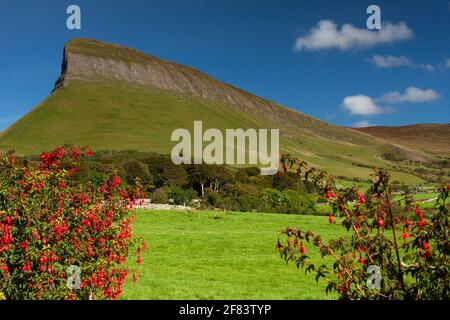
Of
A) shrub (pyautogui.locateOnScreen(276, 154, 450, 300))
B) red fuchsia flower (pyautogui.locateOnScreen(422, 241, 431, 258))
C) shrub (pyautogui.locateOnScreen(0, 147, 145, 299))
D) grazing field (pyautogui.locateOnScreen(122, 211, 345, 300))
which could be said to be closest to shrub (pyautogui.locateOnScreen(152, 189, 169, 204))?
grazing field (pyautogui.locateOnScreen(122, 211, 345, 300))

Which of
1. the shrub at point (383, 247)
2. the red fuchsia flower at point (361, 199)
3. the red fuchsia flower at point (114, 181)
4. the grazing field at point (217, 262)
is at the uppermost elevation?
the red fuchsia flower at point (114, 181)

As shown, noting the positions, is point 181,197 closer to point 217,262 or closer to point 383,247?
point 217,262

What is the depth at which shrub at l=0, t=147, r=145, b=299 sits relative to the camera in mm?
9758

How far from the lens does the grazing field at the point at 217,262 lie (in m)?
20.7

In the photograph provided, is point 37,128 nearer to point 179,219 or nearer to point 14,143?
point 14,143

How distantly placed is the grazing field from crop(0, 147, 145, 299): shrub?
284 inches

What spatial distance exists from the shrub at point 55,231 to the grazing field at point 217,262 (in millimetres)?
7206

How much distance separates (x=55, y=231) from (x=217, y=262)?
65.2ft

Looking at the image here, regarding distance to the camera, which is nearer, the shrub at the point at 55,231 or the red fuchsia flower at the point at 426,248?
the red fuchsia flower at the point at 426,248

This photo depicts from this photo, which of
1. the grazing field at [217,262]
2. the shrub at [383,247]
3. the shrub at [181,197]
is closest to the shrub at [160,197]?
the shrub at [181,197]

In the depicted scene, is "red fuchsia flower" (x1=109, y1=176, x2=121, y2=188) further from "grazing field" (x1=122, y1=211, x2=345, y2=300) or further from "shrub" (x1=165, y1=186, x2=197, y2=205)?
"shrub" (x1=165, y1=186, x2=197, y2=205)

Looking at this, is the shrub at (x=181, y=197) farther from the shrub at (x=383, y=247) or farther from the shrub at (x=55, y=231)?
the shrub at (x=383, y=247)
